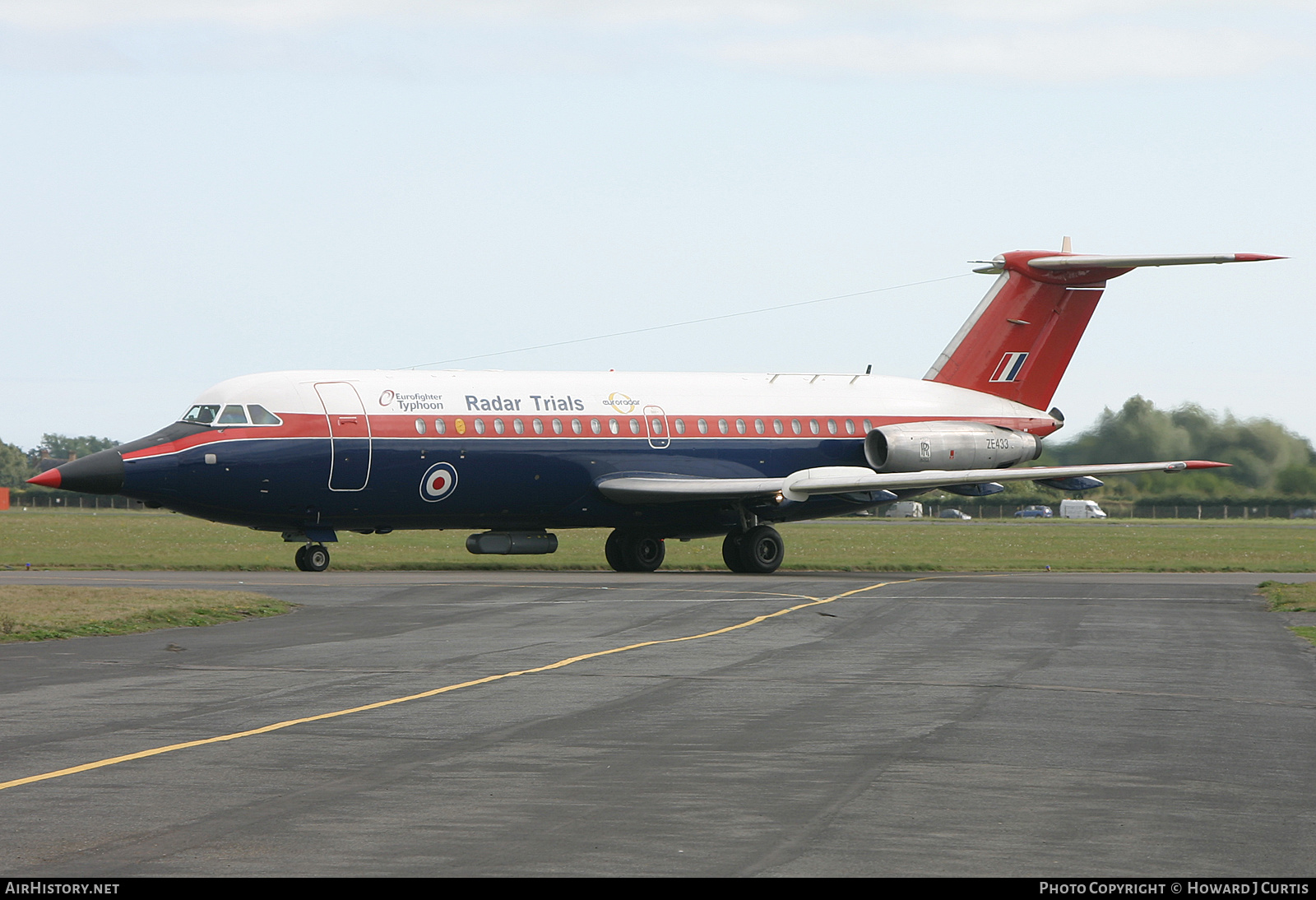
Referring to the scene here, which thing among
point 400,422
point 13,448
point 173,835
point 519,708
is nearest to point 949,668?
point 519,708

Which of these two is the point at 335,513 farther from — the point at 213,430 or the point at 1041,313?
the point at 1041,313

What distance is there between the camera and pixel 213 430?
3073cm

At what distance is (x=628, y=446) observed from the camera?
3516 cm

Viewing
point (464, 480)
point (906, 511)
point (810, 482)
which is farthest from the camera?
point (906, 511)

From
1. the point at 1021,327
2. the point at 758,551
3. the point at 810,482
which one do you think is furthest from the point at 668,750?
the point at 1021,327

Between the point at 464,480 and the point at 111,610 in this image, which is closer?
the point at 111,610

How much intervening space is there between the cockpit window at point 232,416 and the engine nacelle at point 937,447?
15023mm

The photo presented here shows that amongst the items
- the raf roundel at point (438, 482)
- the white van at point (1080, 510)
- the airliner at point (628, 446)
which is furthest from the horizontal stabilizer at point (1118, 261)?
the white van at point (1080, 510)

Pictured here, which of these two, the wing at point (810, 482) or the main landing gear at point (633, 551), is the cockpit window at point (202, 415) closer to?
the wing at point (810, 482)

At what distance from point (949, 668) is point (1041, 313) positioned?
25.6m

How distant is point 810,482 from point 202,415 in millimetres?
13367

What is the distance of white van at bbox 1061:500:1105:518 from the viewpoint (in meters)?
97.9

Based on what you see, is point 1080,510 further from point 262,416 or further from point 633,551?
point 262,416

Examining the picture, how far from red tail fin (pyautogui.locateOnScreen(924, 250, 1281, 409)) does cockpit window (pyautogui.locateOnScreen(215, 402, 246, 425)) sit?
17935 mm
